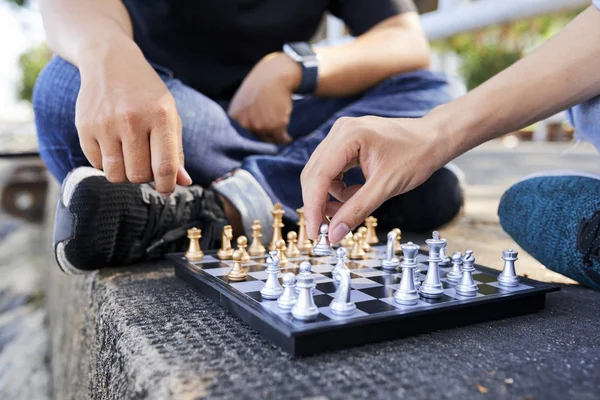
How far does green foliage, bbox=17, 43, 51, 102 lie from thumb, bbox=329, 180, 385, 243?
56.6ft

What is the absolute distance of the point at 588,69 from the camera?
2.76 ft

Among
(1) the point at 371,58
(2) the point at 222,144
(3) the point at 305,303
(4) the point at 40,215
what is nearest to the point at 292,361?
(3) the point at 305,303

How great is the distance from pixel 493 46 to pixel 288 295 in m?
15.2

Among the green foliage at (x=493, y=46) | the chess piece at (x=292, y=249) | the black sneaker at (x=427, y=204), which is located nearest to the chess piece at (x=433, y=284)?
the chess piece at (x=292, y=249)

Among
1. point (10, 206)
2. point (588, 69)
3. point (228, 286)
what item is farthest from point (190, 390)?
point (10, 206)

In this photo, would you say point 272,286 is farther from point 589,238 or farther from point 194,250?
point 589,238

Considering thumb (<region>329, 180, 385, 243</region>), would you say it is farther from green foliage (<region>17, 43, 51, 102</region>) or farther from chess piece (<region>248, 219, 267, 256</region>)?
green foliage (<region>17, 43, 51, 102</region>)

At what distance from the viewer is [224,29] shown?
165cm

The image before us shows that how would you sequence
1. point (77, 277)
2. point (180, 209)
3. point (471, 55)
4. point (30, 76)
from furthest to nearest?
point (30, 76)
point (471, 55)
point (77, 277)
point (180, 209)

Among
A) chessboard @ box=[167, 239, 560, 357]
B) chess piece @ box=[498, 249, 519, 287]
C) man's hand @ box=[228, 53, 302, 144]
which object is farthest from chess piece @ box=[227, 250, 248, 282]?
man's hand @ box=[228, 53, 302, 144]

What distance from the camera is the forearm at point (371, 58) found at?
1.49 meters

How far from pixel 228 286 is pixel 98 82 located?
461 mm

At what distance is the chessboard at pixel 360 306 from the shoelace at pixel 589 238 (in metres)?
0.19

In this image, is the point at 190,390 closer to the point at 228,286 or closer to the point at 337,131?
the point at 228,286
